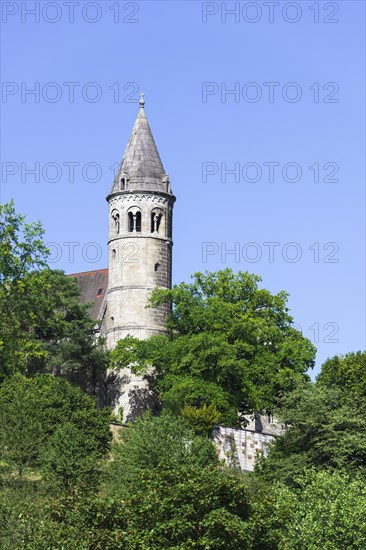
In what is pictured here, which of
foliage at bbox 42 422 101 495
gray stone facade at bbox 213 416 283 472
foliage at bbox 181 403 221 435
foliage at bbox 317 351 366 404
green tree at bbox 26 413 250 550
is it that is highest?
foliage at bbox 317 351 366 404

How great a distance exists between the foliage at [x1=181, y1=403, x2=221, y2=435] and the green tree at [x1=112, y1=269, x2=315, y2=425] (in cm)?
342

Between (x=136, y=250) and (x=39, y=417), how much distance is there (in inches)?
1140

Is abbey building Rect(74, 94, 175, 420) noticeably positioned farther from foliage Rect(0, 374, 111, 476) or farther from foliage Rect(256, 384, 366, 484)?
foliage Rect(256, 384, 366, 484)

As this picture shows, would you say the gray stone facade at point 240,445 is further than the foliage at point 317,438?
Yes

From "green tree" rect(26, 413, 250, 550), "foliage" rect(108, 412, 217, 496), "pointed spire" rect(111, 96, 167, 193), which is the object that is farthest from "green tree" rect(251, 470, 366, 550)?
"pointed spire" rect(111, 96, 167, 193)

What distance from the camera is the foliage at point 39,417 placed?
5434 centimetres

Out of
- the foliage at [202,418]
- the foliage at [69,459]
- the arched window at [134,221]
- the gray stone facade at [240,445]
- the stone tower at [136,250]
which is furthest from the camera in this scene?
the arched window at [134,221]

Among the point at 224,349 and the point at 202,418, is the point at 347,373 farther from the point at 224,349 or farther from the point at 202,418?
the point at 202,418

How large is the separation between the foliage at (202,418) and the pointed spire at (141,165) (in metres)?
23.8

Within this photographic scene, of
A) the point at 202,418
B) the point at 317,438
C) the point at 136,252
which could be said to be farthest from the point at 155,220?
the point at 317,438

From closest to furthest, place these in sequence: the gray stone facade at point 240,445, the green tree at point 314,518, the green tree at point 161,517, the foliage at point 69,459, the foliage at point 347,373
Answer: the green tree at point 161,517 < the green tree at point 314,518 < the foliage at point 69,459 < the gray stone facade at point 240,445 < the foliage at point 347,373

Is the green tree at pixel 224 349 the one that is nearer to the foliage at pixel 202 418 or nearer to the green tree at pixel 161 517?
the foliage at pixel 202 418

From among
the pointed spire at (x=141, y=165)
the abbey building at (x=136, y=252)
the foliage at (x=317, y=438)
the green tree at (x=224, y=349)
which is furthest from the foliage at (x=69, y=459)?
the pointed spire at (x=141, y=165)

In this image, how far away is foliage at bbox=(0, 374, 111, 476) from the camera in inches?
2140
